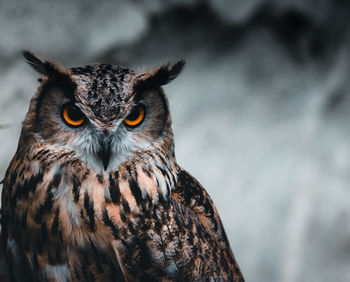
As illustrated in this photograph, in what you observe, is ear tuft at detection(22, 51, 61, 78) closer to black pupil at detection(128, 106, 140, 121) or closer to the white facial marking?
black pupil at detection(128, 106, 140, 121)

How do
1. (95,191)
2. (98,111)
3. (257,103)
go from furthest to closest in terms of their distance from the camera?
(257,103)
(95,191)
(98,111)

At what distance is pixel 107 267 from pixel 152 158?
1.02ft

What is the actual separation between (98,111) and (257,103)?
6.45ft

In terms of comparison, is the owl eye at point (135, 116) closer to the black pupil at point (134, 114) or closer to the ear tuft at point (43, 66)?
the black pupil at point (134, 114)

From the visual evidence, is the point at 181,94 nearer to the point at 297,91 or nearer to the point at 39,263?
the point at 297,91

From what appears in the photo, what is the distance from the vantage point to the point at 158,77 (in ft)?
3.77

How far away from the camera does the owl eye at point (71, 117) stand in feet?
3.47

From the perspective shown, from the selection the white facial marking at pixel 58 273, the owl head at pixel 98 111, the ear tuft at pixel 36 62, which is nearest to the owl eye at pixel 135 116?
the owl head at pixel 98 111

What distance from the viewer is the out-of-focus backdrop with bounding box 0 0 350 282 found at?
2387 millimetres

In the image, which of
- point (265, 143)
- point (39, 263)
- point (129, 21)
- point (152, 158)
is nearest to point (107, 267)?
point (39, 263)

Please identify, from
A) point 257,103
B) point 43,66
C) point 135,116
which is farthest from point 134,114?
point 257,103

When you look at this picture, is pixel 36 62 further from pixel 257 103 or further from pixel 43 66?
pixel 257 103

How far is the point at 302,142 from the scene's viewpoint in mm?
2982

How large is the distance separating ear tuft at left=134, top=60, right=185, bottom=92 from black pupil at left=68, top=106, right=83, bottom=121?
0.50ft
